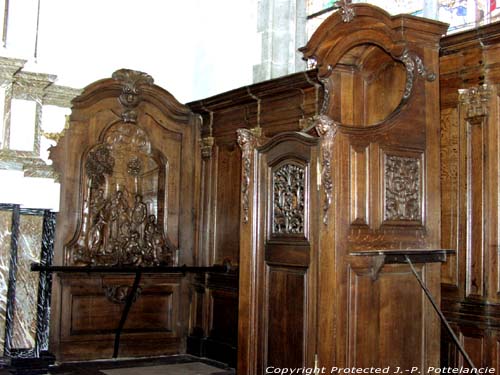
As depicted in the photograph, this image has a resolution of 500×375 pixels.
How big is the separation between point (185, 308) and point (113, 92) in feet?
6.77

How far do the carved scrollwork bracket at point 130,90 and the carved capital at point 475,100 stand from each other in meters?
3.24

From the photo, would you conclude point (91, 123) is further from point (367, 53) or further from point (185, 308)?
point (367, 53)

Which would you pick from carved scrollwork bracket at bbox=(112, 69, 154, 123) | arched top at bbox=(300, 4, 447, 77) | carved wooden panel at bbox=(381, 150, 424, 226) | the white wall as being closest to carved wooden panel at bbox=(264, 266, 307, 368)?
carved wooden panel at bbox=(381, 150, 424, 226)

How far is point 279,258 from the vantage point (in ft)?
13.6

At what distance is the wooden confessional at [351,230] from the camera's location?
3.79 m

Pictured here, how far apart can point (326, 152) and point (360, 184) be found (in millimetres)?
258

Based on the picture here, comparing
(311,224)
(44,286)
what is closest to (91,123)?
(44,286)

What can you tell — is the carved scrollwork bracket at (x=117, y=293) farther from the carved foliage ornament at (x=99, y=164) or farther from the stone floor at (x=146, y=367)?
the carved foliage ornament at (x=99, y=164)

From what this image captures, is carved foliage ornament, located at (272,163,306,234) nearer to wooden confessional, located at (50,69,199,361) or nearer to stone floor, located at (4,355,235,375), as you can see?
stone floor, located at (4,355,235,375)

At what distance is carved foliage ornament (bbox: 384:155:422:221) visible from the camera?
4.04 m

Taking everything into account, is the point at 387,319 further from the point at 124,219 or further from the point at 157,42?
the point at 157,42

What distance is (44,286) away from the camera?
6055 mm

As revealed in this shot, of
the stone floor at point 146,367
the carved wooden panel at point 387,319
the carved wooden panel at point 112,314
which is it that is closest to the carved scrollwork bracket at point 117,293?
the carved wooden panel at point 112,314

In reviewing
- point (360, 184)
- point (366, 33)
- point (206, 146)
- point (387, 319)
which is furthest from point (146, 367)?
point (366, 33)
